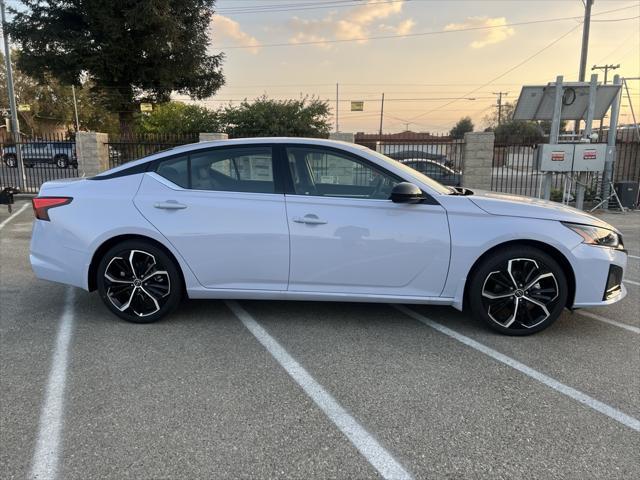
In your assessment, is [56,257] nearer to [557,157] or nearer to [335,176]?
[335,176]

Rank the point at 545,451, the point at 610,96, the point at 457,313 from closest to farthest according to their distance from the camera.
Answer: the point at 545,451 < the point at 457,313 < the point at 610,96

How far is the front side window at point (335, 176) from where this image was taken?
3916 mm

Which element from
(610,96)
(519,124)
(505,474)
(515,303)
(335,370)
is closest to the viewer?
(505,474)

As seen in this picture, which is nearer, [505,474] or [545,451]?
[505,474]

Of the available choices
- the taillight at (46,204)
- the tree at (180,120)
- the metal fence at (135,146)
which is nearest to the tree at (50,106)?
the tree at (180,120)

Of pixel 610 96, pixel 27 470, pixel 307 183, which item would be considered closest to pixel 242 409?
pixel 27 470

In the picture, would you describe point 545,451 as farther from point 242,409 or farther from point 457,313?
point 457,313

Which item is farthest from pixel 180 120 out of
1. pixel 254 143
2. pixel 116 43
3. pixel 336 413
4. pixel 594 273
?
pixel 336 413

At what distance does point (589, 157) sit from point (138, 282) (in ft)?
31.4

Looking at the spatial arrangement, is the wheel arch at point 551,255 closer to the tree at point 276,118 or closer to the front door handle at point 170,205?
the front door handle at point 170,205

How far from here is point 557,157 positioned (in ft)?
33.0

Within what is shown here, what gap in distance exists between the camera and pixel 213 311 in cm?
448

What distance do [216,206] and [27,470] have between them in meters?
2.21

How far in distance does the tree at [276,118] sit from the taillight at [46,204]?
614 inches
